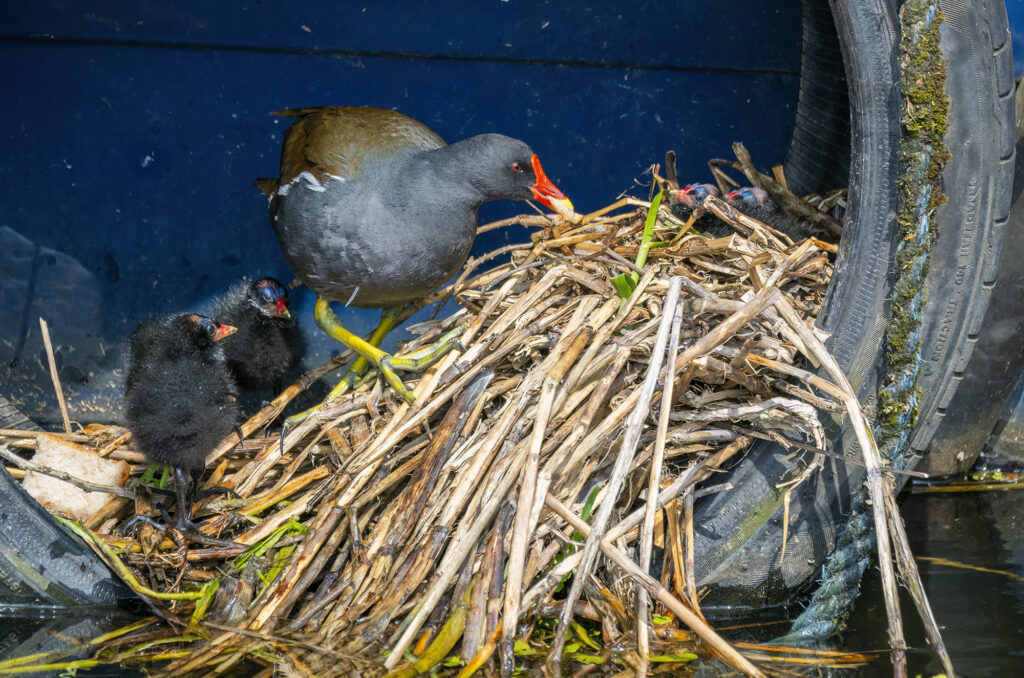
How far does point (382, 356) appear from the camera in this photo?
2799mm

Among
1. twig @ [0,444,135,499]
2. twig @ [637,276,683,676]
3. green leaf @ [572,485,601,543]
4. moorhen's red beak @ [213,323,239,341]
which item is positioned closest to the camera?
twig @ [637,276,683,676]

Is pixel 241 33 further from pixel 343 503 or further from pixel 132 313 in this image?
pixel 343 503

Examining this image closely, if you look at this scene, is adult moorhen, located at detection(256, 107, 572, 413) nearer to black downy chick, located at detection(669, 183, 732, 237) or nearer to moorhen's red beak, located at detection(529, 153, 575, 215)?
moorhen's red beak, located at detection(529, 153, 575, 215)

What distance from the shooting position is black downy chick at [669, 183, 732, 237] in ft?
9.98

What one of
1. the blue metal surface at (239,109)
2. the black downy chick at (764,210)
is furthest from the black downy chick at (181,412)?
the black downy chick at (764,210)

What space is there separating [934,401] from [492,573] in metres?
1.21

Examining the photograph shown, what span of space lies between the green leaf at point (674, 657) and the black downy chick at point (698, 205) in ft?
5.24

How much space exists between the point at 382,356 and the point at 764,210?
54.7 inches

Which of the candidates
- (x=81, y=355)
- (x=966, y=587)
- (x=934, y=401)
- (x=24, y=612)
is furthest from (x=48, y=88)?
(x=966, y=587)

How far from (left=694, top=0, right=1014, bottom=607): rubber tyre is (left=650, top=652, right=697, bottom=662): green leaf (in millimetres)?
342

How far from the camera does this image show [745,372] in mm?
2174

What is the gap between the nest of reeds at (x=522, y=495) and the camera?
1.85 m

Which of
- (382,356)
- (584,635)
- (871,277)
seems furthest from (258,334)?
(871,277)

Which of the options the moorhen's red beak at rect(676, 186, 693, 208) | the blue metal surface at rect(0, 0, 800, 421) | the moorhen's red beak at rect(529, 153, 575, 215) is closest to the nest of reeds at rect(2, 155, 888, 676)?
the moorhen's red beak at rect(529, 153, 575, 215)
